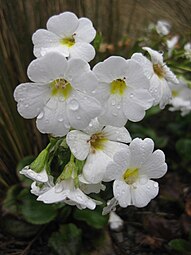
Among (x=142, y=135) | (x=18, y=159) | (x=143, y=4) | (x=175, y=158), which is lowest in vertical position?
(x=175, y=158)

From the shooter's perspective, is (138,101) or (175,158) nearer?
(138,101)

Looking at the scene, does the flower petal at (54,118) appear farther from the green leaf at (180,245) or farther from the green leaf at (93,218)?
the green leaf at (180,245)

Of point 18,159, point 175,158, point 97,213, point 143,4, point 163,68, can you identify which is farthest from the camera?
point 175,158

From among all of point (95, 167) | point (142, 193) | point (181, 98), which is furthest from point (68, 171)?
point (181, 98)

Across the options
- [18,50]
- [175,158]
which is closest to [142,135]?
[175,158]

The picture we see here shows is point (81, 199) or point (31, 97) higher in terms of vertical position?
point (31, 97)

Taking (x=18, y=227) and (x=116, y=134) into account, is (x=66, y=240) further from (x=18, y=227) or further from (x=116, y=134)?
(x=116, y=134)

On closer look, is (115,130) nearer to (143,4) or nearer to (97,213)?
(97,213)
